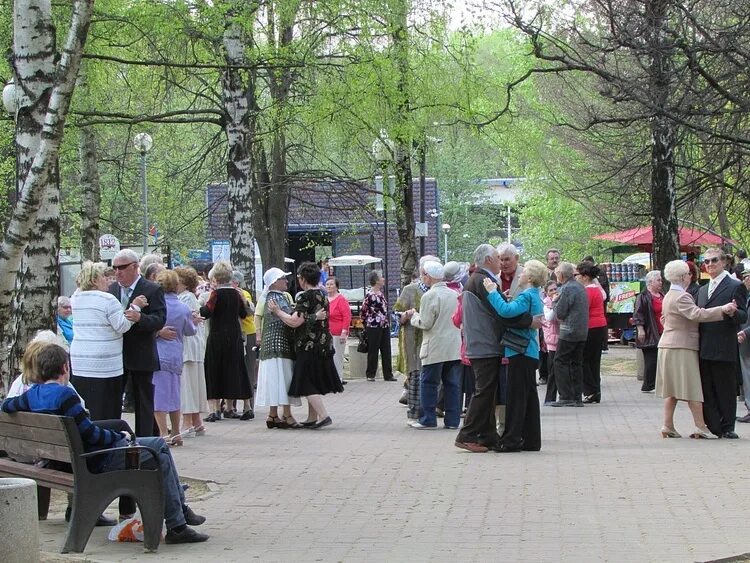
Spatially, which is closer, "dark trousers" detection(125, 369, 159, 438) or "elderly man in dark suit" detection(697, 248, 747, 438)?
"dark trousers" detection(125, 369, 159, 438)

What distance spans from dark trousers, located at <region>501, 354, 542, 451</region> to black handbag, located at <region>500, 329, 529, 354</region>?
0.26 ft

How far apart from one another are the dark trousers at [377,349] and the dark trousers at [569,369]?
18.5 feet

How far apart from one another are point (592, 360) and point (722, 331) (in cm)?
546

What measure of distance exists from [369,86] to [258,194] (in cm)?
797

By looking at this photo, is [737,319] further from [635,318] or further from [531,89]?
[531,89]

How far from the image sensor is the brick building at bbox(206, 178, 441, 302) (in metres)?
28.0

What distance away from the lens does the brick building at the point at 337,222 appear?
27953 mm

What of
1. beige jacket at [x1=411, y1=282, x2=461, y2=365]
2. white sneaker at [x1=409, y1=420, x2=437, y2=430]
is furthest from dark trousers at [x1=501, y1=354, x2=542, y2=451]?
white sneaker at [x1=409, y1=420, x2=437, y2=430]

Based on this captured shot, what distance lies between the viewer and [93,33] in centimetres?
1650

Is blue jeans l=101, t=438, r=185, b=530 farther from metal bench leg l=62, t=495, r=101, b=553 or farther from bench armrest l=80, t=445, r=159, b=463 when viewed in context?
metal bench leg l=62, t=495, r=101, b=553

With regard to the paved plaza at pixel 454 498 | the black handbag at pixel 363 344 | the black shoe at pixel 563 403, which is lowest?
the paved plaza at pixel 454 498

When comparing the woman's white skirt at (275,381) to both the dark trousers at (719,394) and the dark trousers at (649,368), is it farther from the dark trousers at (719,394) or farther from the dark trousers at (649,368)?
the dark trousers at (649,368)

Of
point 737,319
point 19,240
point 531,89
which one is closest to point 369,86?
point 737,319

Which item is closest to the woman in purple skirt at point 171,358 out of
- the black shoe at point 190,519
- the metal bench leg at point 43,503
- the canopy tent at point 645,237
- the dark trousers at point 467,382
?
the metal bench leg at point 43,503
